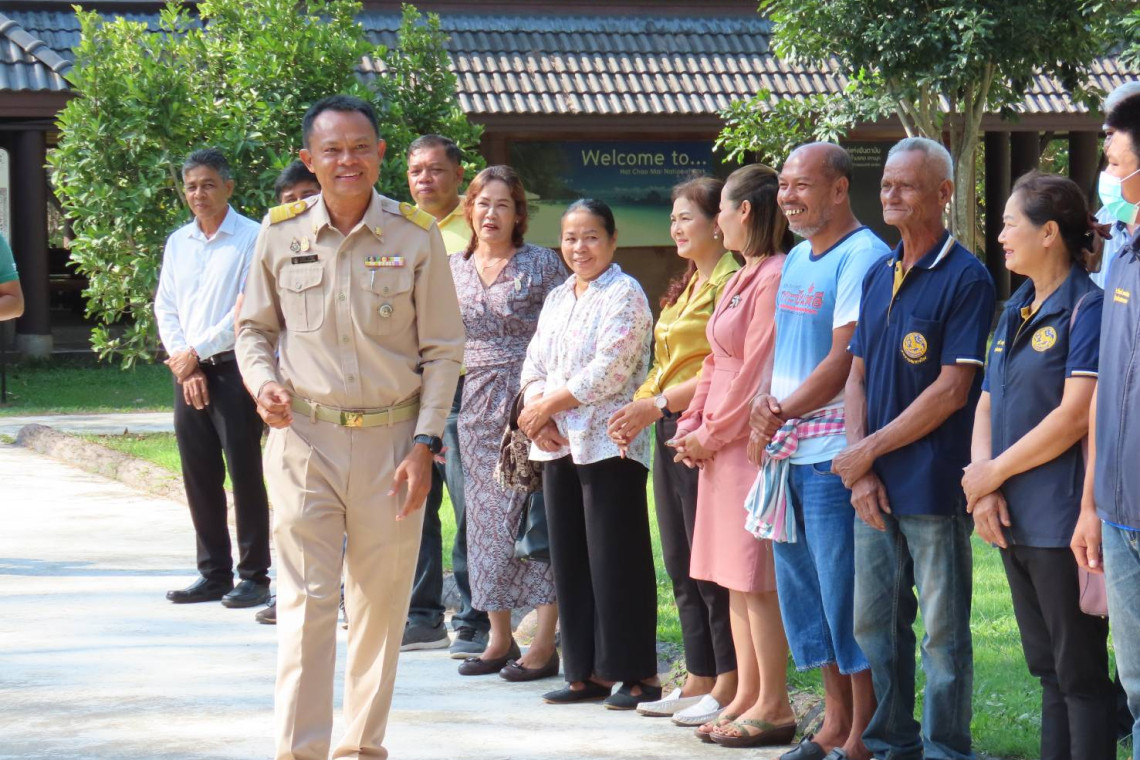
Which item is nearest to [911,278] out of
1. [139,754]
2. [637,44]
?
[139,754]

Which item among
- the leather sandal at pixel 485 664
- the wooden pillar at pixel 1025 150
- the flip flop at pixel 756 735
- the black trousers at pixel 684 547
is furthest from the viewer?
the wooden pillar at pixel 1025 150

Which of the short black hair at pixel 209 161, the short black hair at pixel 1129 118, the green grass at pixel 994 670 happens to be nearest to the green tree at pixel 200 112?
the short black hair at pixel 209 161

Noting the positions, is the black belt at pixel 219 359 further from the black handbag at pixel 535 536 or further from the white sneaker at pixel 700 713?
the white sneaker at pixel 700 713

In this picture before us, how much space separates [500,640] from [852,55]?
783 cm

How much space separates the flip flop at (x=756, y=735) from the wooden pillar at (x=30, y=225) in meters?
15.1

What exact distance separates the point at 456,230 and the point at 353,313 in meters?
2.22

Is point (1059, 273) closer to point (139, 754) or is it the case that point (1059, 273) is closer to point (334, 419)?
point (334, 419)

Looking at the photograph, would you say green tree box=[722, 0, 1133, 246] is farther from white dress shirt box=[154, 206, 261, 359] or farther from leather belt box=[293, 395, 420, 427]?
leather belt box=[293, 395, 420, 427]

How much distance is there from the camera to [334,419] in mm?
4754

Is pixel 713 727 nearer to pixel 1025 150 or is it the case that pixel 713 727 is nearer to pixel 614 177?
pixel 614 177

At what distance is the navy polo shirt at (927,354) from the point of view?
4.57 m

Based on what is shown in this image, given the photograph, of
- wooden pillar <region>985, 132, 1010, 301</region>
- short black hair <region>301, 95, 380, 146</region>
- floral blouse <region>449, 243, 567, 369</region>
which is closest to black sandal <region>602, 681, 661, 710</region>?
floral blouse <region>449, 243, 567, 369</region>

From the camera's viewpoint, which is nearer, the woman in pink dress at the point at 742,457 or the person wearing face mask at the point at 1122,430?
the person wearing face mask at the point at 1122,430

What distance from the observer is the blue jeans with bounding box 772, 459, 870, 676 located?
4926mm
